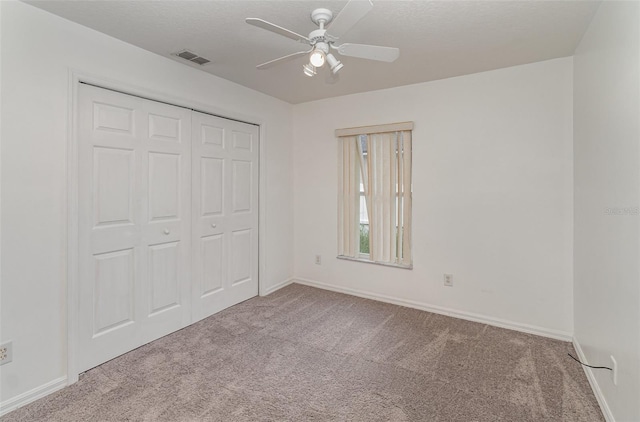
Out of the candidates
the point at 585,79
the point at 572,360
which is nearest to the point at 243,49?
the point at 585,79

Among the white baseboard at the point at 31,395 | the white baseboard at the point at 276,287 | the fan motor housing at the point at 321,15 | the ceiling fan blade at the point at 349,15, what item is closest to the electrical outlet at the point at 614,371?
the ceiling fan blade at the point at 349,15

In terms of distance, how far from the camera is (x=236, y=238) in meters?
3.58

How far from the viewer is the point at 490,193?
3061mm

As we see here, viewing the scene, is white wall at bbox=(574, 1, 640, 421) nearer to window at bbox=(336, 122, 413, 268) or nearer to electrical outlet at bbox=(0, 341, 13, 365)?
window at bbox=(336, 122, 413, 268)

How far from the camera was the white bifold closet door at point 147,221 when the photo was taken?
2.31 m

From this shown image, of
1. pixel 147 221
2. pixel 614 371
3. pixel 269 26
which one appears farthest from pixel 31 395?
pixel 614 371

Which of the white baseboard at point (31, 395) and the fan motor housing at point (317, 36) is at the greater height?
the fan motor housing at point (317, 36)

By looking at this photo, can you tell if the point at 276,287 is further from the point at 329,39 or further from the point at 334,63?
the point at 329,39

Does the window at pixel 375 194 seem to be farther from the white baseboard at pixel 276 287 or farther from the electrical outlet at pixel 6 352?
the electrical outlet at pixel 6 352

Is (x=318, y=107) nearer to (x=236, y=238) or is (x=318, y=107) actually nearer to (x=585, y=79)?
(x=236, y=238)

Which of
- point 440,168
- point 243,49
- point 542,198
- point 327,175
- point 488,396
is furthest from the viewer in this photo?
point 327,175

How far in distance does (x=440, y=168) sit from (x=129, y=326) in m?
3.23

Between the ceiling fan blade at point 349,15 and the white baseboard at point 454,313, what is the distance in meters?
2.83

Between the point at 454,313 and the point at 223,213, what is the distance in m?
2.65
